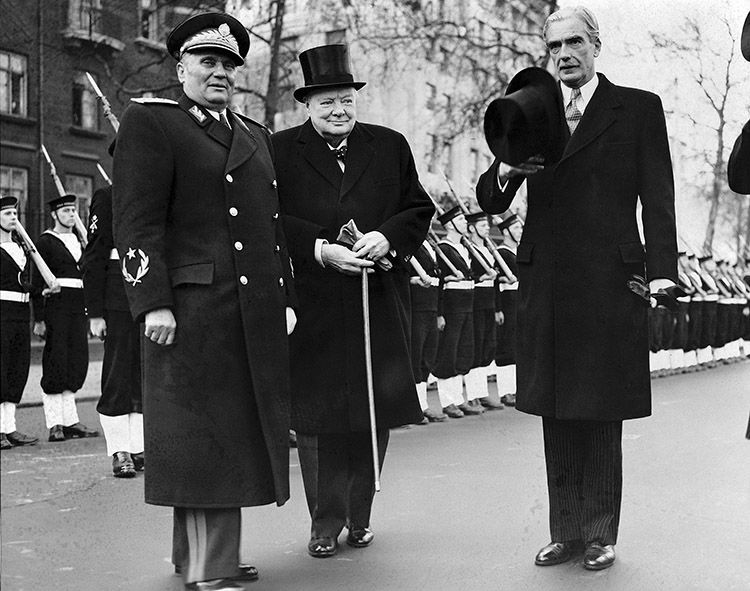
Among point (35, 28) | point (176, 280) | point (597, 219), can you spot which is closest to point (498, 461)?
point (597, 219)

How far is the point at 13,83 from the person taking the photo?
23578 millimetres

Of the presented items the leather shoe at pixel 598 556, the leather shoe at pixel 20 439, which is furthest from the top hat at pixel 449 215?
the leather shoe at pixel 598 556

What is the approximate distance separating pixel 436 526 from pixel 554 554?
925 millimetres

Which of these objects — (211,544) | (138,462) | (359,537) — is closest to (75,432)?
(138,462)

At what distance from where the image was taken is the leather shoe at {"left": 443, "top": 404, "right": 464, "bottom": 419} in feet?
36.7

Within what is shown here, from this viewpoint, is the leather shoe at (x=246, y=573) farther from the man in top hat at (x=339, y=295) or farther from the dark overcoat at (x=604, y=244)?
the dark overcoat at (x=604, y=244)

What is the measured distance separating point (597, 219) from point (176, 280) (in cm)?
177

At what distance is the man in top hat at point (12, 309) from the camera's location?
9.65 metres

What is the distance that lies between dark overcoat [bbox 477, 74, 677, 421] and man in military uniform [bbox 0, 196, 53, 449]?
19.7 ft

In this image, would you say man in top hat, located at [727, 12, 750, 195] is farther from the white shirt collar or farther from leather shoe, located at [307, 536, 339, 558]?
leather shoe, located at [307, 536, 339, 558]

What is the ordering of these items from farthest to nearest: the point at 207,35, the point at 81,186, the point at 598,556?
→ the point at 81,186 < the point at 598,556 < the point at 207,35

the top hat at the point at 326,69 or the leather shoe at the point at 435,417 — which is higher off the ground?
the top hat at the point at 326,69

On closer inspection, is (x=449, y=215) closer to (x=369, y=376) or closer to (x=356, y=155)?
(x=356, y=155)

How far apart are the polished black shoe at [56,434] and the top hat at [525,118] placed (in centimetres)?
631
